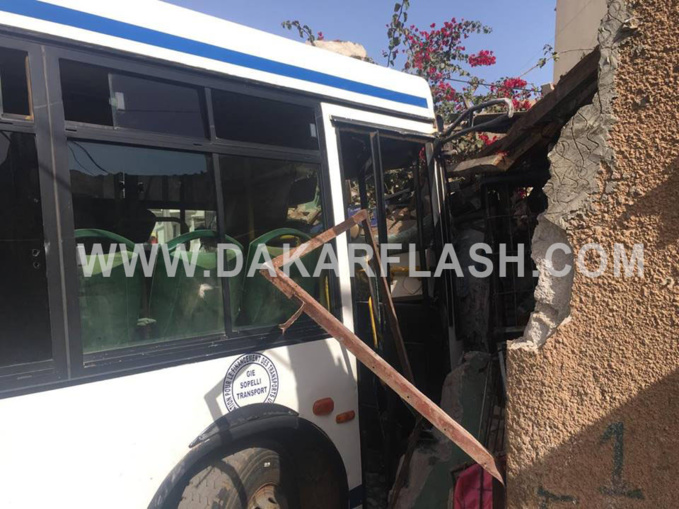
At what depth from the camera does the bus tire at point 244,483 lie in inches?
79.7

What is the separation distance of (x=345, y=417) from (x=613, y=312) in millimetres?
1403

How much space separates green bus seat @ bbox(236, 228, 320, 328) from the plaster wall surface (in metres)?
9.57

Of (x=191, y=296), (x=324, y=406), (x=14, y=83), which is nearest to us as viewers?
(x=14, y=83)

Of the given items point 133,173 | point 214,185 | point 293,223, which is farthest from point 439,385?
point 133,173

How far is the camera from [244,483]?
A: 2.14 metres

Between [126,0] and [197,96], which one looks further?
[197,96]

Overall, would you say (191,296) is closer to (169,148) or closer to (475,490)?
(169,148)

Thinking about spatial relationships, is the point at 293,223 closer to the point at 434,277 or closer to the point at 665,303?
the point at 434,277

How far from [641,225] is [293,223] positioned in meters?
1.57

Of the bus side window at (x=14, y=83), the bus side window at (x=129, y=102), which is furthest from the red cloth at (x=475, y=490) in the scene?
the bus side window at (x=14, y=83)

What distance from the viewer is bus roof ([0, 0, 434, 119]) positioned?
180 centimetres

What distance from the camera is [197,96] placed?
218 cm

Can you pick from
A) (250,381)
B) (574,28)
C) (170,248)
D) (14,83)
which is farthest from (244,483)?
(574,28)

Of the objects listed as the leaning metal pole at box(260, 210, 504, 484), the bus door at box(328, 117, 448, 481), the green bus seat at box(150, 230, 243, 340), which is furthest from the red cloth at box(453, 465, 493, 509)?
the green bus seat at box(150, 230, 243, 340)
